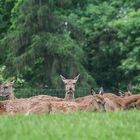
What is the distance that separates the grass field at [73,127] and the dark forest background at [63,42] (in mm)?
18906

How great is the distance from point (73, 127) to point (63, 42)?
22.3 metres

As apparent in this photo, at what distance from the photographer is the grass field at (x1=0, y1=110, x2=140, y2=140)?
29.6 ft

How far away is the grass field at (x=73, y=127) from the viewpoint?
9.02 meters

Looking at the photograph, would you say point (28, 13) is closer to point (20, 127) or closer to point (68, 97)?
point (68, 97)

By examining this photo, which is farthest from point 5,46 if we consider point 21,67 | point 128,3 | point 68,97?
point 68,97

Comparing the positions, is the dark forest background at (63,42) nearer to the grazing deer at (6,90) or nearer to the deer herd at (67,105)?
the grazing deer at (6,90)

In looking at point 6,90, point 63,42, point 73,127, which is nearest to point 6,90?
point 6,90

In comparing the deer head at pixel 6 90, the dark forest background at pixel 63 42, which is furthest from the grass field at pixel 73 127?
the dark forest background at pixel 63 42

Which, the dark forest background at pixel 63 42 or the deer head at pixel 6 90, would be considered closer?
the deer head at pixel 6 90

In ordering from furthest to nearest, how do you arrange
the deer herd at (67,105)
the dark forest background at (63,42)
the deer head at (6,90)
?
the dark forest background at (63,42), the deer head at (6,90), the deer herd at (67,105)

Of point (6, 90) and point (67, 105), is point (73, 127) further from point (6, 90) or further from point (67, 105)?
point (6, 90)

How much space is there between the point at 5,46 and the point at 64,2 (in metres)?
4.08

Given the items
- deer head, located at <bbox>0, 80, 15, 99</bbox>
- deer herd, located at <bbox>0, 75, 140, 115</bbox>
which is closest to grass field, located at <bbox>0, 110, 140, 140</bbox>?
deer herd, located at <bbox>0, 75, 140, 115</bbox>

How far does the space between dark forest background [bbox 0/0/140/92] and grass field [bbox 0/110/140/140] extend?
18.9 metres
